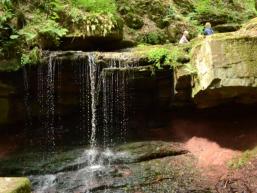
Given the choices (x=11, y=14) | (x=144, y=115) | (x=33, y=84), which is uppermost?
(x=11, y=14)

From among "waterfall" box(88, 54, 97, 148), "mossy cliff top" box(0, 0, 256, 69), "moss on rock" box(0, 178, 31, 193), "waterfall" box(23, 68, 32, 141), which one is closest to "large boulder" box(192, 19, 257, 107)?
"waterfall" box(88, 54, 97, 148)

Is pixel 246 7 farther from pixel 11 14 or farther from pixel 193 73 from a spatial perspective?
pixel 11 14

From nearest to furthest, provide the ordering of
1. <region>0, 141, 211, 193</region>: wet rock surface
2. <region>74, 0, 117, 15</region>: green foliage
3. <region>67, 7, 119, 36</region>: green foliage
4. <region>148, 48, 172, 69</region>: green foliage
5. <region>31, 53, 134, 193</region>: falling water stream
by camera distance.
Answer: <region>0, 141, 211, 193</region>: wet rock surface
<region>31, 53, 134, 193</region>: falling water stream
<region>148, 48, 172, 69</region>: green foliage
<region>67, 7, 119, 36</region>: green foliage
<region>74, 0, 117, 15</region>: green foliage

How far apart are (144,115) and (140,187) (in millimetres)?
4442

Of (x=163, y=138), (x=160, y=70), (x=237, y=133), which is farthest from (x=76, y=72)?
(x=237, y=133)

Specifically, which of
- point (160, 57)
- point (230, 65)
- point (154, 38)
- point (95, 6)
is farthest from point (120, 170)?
point (154, 38)

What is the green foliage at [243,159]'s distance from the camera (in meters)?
10.7

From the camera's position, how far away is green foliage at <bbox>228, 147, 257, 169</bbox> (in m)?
10.7

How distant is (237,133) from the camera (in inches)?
486

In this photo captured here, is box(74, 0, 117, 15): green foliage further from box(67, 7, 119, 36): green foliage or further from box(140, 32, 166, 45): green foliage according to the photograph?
box(140, 32, 166, 45): green foliage

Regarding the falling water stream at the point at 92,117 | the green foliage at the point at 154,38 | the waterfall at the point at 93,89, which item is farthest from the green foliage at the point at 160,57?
the green foliage at the point at 154,38

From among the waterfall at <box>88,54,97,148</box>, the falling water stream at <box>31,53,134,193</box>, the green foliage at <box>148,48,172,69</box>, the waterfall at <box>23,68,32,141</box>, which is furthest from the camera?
the waterfall at <box>23,68,32,141</box>

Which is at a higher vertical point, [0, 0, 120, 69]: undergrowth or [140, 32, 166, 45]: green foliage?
[0, 0, 120, 69]: undergrowth

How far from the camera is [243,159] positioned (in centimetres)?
1083
